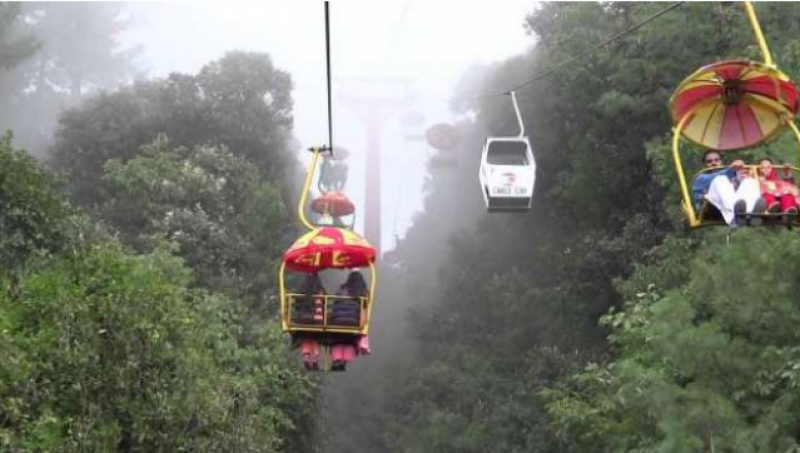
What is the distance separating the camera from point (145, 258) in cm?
1511

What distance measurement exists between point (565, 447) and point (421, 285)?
798 inches

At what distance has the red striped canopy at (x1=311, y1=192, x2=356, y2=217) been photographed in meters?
14.3

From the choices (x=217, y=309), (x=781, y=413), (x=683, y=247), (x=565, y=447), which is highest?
(x=683, y=247)

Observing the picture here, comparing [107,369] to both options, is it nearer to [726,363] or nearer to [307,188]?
[307,188]

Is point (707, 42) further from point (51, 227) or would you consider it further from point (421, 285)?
point (421, 285)

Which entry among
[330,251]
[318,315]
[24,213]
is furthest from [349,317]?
[24,213]

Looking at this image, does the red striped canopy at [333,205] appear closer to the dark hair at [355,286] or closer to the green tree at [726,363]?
the dark hair at [355,286]

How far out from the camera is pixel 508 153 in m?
17.2

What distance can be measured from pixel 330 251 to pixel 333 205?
366cm

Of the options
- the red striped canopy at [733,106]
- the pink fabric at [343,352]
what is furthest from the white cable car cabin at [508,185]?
the red striped canopy at [733,106]

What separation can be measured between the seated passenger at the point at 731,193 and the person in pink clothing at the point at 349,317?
490 centimetres

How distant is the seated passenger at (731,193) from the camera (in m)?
7.39

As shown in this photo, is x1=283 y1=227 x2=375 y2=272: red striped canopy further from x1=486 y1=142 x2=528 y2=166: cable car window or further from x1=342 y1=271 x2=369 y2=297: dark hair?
x1=486 y1=142 x2=528 y2=166: cable car window

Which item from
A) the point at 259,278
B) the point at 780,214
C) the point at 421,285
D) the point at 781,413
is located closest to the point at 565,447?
the point at 259,278
